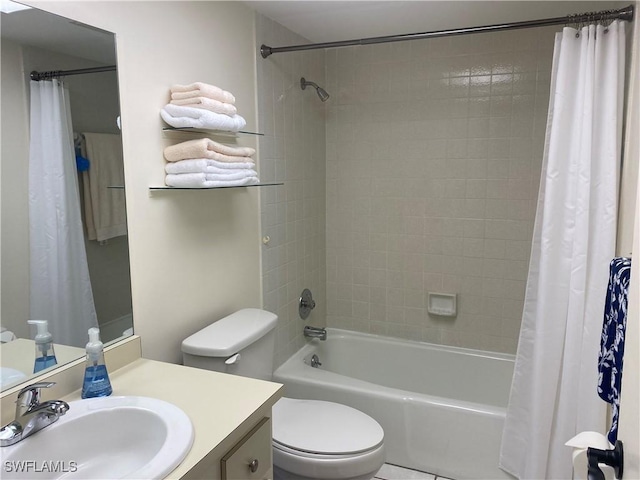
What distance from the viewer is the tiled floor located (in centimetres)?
228

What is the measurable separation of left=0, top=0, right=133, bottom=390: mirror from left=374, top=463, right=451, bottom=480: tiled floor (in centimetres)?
145

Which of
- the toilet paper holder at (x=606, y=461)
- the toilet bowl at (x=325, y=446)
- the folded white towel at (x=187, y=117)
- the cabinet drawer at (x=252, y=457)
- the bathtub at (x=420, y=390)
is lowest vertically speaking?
the bathtub at (x=420, y=390)

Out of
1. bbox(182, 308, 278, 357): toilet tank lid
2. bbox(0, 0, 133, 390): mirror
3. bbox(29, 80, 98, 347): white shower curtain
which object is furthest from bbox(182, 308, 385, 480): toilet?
bbox(29, 80, 98, 347): white shower curtain

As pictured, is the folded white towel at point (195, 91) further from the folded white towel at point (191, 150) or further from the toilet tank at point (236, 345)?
the toilet tank at point (236, 345)

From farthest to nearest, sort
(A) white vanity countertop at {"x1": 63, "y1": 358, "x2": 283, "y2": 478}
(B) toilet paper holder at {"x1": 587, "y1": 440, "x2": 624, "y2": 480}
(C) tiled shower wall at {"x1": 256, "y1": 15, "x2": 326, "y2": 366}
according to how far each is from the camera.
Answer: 1. (C) tiled shower wall at {"x1": 256, "y1": 15, "x2": 326, "y2": 366}
2. (A) white vanity countertop at {"x1": 63, "y1": 358, "x2": 283, "y2": 478}
3. (B) toilet paper holder at {"x1": 587, "y1": 440, "x2": 624, "y2": 480}

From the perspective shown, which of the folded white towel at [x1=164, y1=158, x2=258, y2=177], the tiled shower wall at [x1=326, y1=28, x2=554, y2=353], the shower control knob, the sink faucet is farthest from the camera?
the shower control knob

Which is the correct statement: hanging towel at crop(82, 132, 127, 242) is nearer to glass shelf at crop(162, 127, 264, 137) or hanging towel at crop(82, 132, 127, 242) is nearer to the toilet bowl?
glass shelf at crop(162, 127, 264, 137)

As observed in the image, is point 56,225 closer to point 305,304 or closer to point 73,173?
point 73,173

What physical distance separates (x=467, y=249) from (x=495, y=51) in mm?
1125

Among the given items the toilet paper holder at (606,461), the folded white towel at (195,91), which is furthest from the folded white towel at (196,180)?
the toilet paper holder at (606,461)

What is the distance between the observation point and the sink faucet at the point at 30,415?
107 cm

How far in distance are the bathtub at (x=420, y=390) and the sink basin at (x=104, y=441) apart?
1288mm

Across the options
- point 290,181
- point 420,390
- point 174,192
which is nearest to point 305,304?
point 290,181

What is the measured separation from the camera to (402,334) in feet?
10.1
